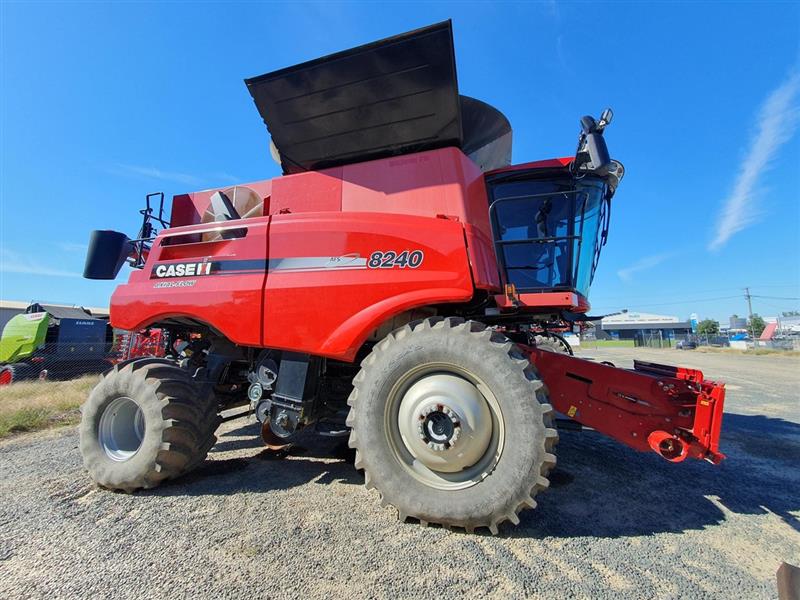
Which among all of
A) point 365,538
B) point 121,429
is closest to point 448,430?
point 365,538

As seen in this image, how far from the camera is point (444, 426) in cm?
279

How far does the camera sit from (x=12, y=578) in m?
2.21

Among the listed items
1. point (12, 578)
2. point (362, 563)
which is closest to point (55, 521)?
point (12, 578)

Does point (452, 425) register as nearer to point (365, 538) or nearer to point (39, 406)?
point (365, 538)

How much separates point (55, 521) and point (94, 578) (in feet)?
3.62

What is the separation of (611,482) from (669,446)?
1067 mm

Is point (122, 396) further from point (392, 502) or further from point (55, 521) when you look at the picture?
point (392, 502)

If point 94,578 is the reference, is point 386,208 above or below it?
above

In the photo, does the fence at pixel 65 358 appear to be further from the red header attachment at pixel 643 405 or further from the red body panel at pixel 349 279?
the red header attachment at pixel 643 405

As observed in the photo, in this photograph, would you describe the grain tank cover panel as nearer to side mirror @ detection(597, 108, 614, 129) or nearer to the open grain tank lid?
the open grain tank lid

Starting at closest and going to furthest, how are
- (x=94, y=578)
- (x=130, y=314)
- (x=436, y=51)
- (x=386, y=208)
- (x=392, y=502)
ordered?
(x=94, y=578) < (x=392, y=502) < (x=436, y=51) < (x=386, y=208) < (x=130, y=314)

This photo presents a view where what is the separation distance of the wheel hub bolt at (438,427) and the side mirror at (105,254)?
4.27m

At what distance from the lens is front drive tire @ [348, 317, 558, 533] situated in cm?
255

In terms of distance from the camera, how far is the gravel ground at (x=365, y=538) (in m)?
2.11
